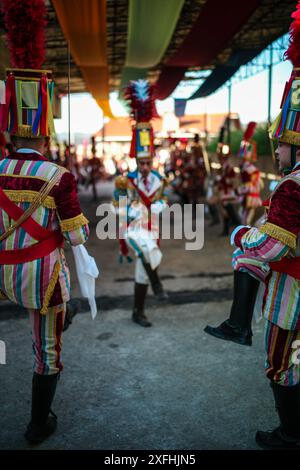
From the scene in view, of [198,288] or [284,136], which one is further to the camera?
[198,288]

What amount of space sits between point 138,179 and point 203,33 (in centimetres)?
420

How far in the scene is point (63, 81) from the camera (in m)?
19.0

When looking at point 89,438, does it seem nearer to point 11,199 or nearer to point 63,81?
point 11,199

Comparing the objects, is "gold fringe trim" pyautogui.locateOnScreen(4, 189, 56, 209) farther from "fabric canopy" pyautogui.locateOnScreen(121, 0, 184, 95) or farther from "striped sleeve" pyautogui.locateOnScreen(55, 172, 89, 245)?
"fabric canopy" pyautogui.locateOnScreen(121, 0, 184, 95)

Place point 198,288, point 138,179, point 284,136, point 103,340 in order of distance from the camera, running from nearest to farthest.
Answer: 1. point 284,136
2. point 103,340
3. point 138,179
4. point 198,288

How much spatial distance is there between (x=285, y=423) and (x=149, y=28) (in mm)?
6583

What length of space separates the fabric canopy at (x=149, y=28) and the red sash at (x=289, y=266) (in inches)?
199

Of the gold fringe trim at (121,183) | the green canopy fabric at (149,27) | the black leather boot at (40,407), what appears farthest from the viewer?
the green canopy fabric at (149,27)

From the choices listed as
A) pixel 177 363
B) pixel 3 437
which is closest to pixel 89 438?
pixel 3 437

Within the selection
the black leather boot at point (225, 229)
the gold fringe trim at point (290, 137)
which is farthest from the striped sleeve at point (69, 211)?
the black leather boot at point (225, 229)

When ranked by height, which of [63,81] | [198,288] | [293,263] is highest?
[63,81]

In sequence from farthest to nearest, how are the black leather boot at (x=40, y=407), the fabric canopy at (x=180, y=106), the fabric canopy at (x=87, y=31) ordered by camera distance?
1. the fabric canopy at (x=180, y=106)
2. the fabric canopy at (x=87, y=31)
3. the black leather boot at (x=40, y=407)

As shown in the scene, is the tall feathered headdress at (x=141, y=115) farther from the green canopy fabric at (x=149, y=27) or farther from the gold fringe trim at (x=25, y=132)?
the gold fringe trim at (x=25, y=132)

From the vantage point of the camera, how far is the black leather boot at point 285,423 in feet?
8.04
